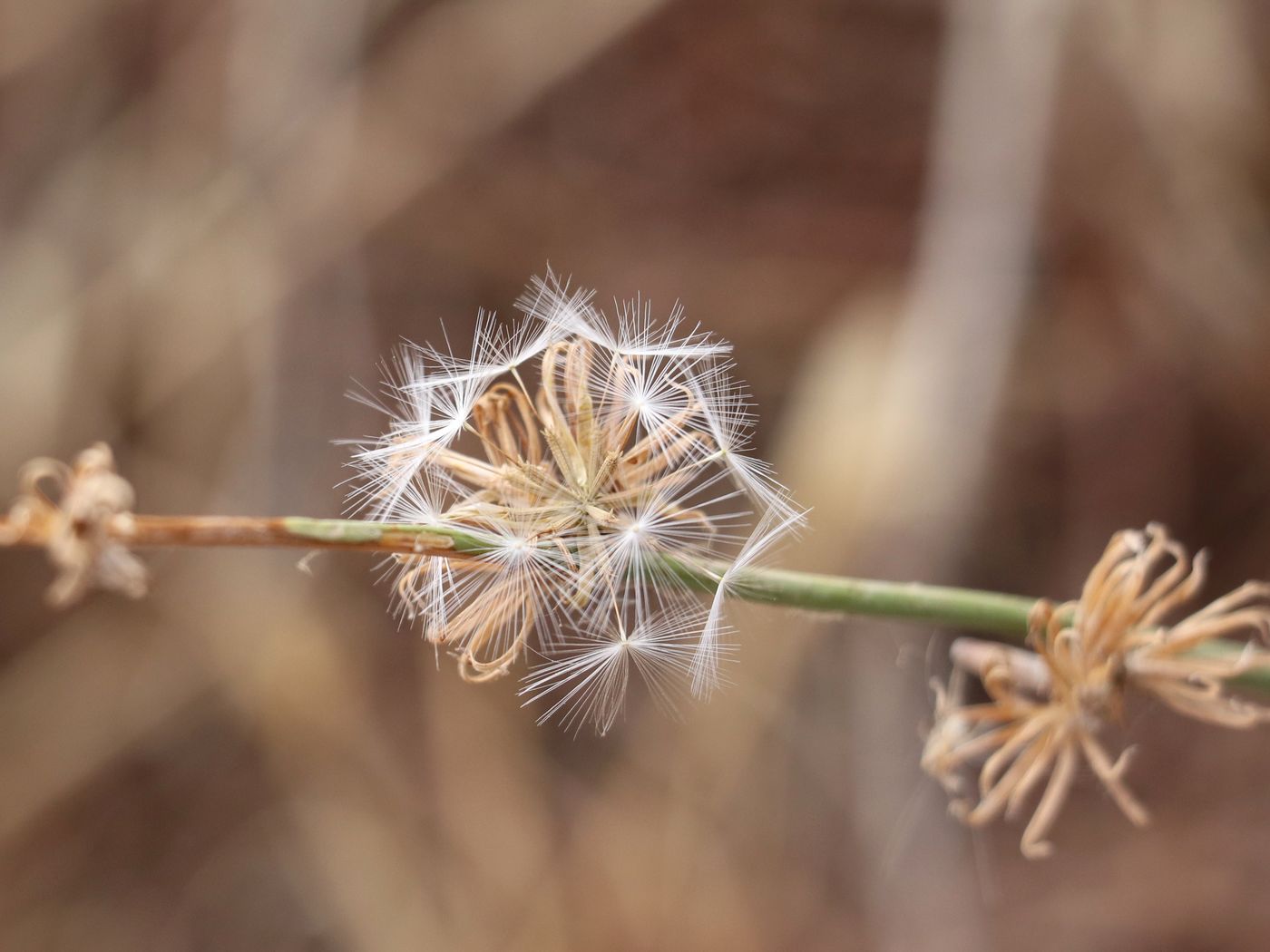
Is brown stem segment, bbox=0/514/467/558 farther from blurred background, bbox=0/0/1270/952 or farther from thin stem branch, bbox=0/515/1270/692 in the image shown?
blurred background, bbox=0/0/1270/952

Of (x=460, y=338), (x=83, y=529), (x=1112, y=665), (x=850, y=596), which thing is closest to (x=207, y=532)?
(x=83, y=529)

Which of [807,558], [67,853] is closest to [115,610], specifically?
[67,853]

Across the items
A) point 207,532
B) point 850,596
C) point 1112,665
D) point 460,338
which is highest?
point 460,338

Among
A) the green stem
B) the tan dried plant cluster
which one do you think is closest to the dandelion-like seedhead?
the green stem

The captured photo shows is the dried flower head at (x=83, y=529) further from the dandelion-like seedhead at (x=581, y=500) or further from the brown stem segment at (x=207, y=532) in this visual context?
the dandelion-like seedhead at (x=581, y=500)

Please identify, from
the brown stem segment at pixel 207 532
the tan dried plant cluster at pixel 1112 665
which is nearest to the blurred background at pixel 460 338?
the tan dried plant cluster at pixel 1112 665

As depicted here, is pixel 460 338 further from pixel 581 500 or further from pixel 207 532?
pixel 207 532
